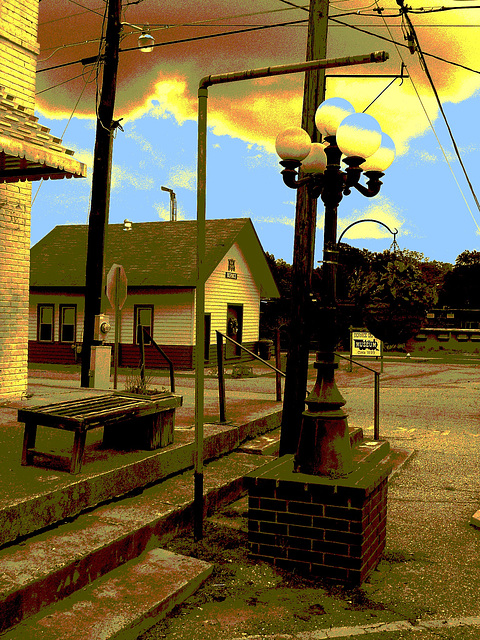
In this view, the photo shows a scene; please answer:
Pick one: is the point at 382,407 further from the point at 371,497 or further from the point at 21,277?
the point at 371,497

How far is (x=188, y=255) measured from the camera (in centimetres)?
2531

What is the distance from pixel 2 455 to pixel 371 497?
10.8ft

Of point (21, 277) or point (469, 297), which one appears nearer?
point (21, 277)

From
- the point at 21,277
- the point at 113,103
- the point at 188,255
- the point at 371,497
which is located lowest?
the point at 371,497

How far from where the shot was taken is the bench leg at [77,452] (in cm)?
490

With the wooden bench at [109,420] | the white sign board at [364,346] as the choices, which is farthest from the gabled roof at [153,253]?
the wooden bench at [109,420]

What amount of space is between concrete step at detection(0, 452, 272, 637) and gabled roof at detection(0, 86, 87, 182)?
379 cm

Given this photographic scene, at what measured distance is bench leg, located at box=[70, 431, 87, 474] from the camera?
193 inches

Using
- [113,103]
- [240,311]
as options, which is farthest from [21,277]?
[240,311]

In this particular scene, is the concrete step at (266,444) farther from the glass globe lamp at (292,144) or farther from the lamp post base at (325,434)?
the glass globe lamp at (292,144)

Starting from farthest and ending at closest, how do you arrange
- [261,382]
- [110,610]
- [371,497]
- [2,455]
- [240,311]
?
1. [240,311]
2. [261,382]
3. [2,455]
4. [371,497]
5. [110,610]

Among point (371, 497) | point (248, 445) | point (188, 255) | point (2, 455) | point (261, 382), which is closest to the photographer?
point (371, 497)

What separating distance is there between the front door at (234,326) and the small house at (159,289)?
0.14 ft

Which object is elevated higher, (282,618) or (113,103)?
(113,103)
